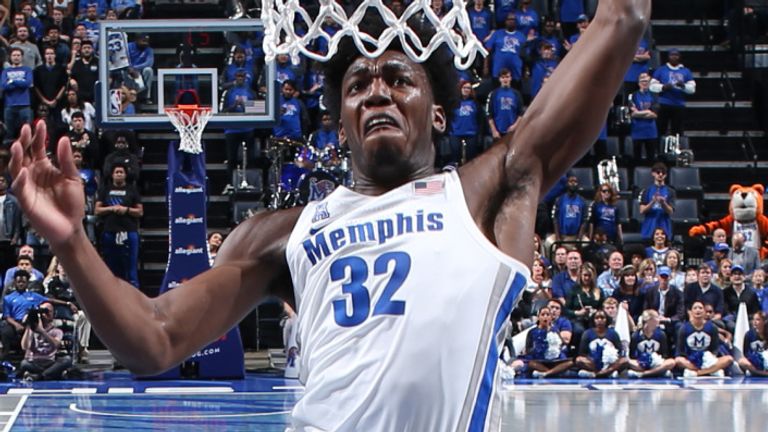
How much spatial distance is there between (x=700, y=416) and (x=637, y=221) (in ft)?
24.0

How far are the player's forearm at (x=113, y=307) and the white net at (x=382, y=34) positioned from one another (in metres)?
0.92

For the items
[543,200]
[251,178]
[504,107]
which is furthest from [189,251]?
[504,107]

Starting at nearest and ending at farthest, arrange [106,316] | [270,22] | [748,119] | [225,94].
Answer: [106,316]
[270,22]
[225,94]
[748,119]

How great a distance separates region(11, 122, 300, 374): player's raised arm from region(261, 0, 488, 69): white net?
0.50m

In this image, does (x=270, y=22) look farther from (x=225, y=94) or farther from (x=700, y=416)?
(x=225, y=94)

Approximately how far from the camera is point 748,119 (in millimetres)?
22531

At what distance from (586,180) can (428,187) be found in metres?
16.5

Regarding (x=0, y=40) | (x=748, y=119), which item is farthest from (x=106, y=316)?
(x=748, y=119)

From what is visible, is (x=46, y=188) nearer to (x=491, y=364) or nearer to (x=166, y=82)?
(x=491, y=364)

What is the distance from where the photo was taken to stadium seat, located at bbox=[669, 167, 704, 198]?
1988 cm

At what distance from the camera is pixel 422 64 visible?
3.59m

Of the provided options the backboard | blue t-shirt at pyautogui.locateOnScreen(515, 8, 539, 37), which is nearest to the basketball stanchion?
the backboard

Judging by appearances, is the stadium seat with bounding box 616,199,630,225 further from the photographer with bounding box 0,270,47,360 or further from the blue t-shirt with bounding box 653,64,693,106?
the photographer with bounding box 0,270,47,360

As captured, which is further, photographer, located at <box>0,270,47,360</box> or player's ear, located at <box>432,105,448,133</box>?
photographer, located at <box>0,270,47,360</box>
